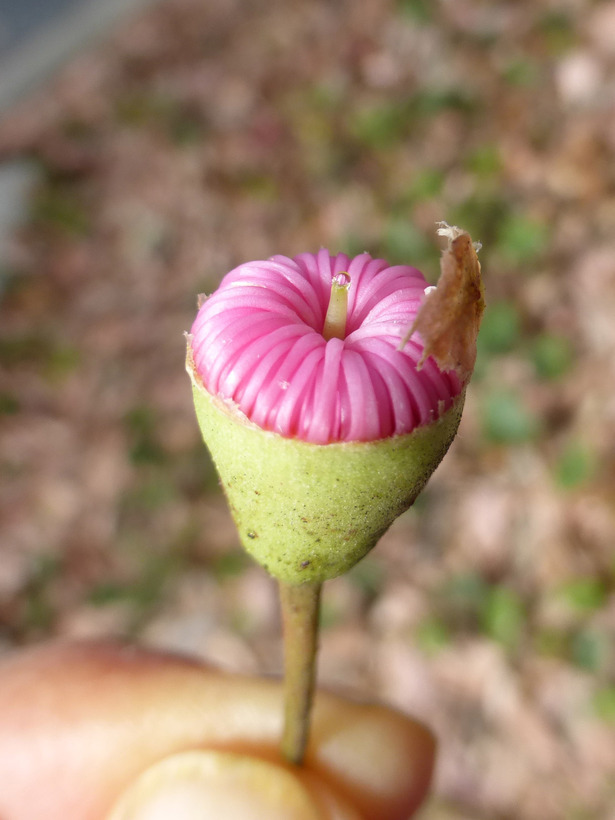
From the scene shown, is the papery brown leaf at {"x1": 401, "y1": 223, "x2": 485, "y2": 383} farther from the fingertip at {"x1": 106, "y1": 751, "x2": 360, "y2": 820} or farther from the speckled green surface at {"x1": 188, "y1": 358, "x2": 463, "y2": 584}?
the fingertip at {"x1": 106, "y1": 751, "x2": 360, "y2": 820}

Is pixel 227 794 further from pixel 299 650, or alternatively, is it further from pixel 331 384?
pixel 331 384

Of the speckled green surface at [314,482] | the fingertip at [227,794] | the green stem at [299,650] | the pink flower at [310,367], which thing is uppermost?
the pink flower at [310,367]

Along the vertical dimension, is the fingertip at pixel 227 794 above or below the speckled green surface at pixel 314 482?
below

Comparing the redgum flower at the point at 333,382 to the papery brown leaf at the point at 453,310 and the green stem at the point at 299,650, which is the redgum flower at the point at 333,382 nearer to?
the papery brown leaf at the point at 453,310

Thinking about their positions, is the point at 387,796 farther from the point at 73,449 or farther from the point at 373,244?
the point at 373,244

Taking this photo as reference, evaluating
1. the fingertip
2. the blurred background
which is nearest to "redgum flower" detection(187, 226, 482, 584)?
the fingertip

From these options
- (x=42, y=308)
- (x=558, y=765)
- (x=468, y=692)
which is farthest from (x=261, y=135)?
(x=558, y=765)

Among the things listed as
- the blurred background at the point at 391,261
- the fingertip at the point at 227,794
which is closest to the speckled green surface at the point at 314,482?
the fingertip at the point at 227,794
